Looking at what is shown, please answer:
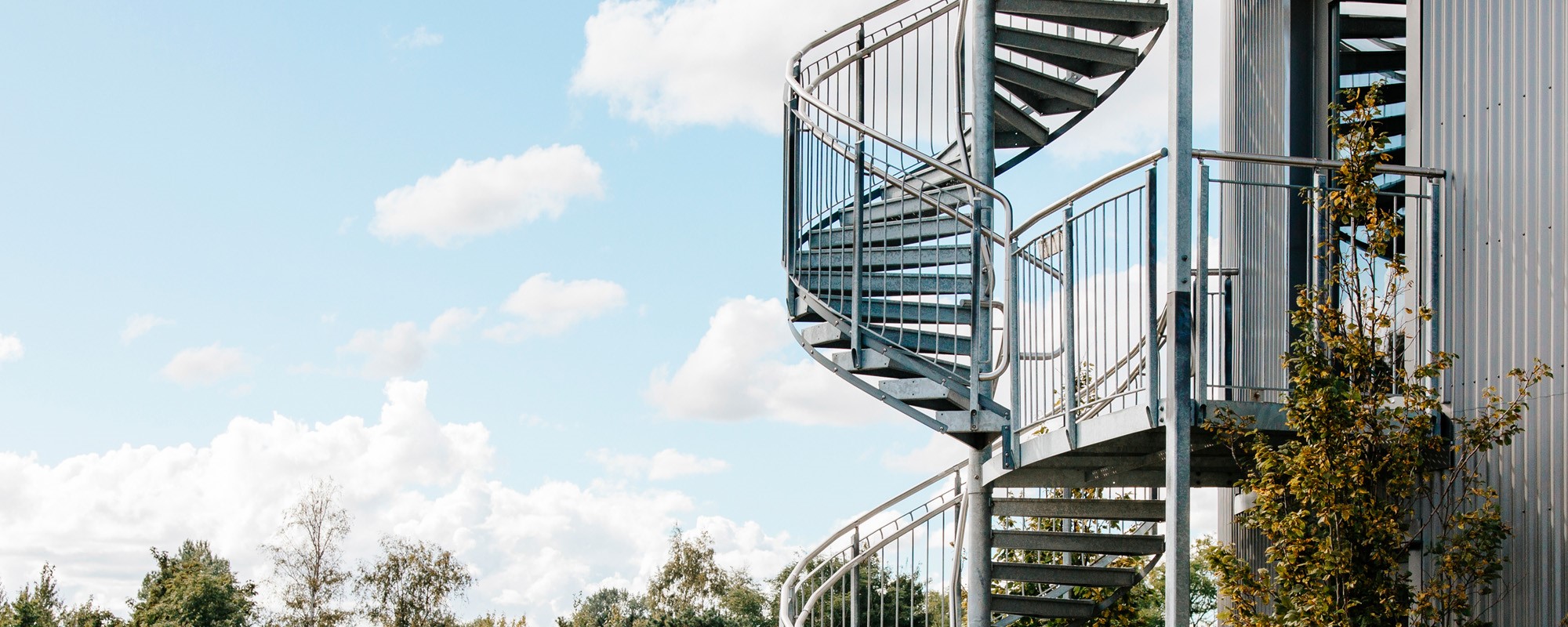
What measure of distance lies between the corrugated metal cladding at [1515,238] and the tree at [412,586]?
2582cm

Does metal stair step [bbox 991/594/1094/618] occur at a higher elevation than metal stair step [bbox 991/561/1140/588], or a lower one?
lower

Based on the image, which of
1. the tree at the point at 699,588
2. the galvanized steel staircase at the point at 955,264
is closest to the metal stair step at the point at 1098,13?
the galvanized steel staircase at the point at 955,264

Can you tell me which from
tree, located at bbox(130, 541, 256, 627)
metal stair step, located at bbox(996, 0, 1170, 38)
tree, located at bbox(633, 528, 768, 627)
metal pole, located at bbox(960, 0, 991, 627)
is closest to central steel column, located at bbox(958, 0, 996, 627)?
metal pole, located at bbox(960, 0, 991, 627)

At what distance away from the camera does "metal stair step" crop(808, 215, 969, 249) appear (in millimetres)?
8688

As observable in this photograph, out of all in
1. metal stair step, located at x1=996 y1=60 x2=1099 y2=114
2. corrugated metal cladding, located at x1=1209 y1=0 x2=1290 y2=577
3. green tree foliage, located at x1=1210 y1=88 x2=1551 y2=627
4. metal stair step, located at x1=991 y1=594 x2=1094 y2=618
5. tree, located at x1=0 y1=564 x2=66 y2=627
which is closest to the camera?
green tree foliage, located at x1=1210 y1=88 x2=1551 y2=627

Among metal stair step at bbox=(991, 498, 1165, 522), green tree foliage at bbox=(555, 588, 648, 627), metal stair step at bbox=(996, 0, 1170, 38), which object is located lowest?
green tree foliage at bbox=(555, 588, 648, 627)

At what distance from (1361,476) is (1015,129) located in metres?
4.96

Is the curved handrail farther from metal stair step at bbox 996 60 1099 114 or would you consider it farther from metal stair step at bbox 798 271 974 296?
metal stair step at bbox 996 60 1099 114

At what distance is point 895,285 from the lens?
8750 millimetres

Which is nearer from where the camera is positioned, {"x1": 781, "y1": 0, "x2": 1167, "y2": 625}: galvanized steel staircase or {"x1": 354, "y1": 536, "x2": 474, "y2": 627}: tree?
{"x1": 781, "y1": 0, "x2": 1167, "y2": 625}: galvanized steel staircase

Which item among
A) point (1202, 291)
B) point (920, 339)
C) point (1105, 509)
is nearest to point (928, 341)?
point (920, 339)

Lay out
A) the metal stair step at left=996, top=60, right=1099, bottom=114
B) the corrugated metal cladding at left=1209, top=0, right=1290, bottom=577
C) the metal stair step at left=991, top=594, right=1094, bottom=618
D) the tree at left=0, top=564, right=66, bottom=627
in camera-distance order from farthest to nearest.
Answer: the tree at left=0, top=564, right=66, bottom=627
the metal stair step at left=996, top=60, right=1099, bottom=114
the metal stair step at left=991, top=594, right=1094, bottom=618
the corrugated metal cladding at left=1209, top=0, right=1290, bottom=577

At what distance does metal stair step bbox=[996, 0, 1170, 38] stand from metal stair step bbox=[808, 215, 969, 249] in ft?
5.75

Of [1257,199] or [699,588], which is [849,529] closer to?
[1257,199]
